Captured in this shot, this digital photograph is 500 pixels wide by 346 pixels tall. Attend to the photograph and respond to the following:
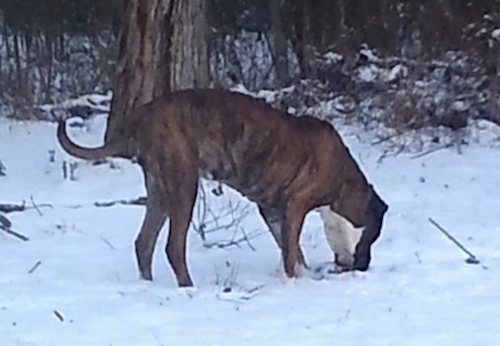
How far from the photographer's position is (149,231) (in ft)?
26.9

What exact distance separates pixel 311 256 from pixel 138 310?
78.0 inches

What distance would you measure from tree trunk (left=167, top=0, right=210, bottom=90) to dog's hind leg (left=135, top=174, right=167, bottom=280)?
3.86m

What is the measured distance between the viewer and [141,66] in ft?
39.2

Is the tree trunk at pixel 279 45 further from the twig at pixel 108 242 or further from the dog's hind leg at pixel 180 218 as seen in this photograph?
the dog's hind leg at pixel 180 218

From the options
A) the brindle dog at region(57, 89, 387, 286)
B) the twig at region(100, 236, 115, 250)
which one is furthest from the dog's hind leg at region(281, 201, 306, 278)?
the twig at region(100, 236, 115, 250)

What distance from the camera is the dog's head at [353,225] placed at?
27.7 ft

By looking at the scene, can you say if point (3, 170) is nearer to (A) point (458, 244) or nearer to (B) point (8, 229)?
(B) point (8, 229)

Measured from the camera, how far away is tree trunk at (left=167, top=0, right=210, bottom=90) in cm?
1198

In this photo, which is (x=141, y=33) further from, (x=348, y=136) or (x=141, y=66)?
(x=348, y=136)

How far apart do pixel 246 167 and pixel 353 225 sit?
873mm

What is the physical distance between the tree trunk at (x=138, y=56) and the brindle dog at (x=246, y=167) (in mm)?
3674

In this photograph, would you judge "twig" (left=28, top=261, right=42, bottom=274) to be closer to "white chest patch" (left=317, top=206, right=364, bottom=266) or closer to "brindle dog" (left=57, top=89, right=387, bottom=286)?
"brindle dog" (left=57, top=89, right=387, bottom=286)

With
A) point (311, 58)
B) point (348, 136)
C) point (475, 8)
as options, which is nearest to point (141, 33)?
point (348, 136)

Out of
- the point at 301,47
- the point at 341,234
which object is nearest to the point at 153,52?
the point at 341,234
